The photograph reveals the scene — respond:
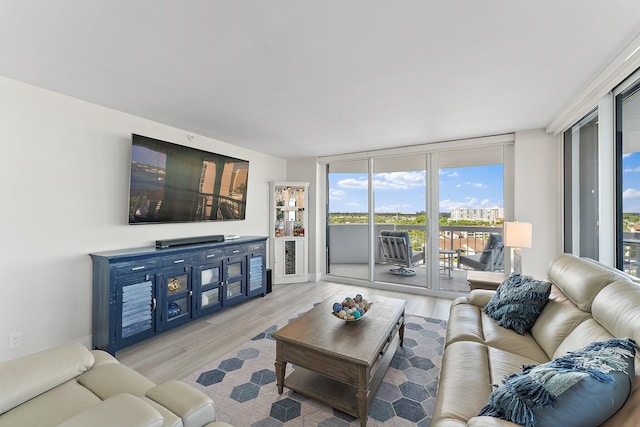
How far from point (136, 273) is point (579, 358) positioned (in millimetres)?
3219

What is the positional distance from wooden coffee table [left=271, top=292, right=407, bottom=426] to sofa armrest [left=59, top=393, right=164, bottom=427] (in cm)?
104

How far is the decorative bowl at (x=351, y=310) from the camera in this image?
2.11m

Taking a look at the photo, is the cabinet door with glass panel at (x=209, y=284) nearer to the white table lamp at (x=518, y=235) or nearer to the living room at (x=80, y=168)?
the living room at (x=80, y=168)

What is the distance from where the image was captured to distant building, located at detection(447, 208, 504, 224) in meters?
4.01

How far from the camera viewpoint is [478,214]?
4133mm

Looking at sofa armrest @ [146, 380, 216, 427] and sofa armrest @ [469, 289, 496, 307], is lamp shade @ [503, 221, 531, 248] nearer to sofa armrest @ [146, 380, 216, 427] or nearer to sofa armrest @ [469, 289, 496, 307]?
sofa armrest @ [469, 289, 496, 307]

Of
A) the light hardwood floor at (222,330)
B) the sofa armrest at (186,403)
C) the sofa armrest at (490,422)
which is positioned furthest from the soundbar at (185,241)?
the sofa armrest at (490,422)

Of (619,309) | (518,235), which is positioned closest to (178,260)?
(619,309)

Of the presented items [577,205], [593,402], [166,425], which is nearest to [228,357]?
[166,425]

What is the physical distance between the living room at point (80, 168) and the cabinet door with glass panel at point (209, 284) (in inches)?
24.1

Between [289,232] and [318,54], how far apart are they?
3606 mm

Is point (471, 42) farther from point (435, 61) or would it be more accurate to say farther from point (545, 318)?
point (545, 318)

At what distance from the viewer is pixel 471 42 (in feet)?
5.57

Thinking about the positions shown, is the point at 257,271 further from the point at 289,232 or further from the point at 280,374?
the point at 280,374
